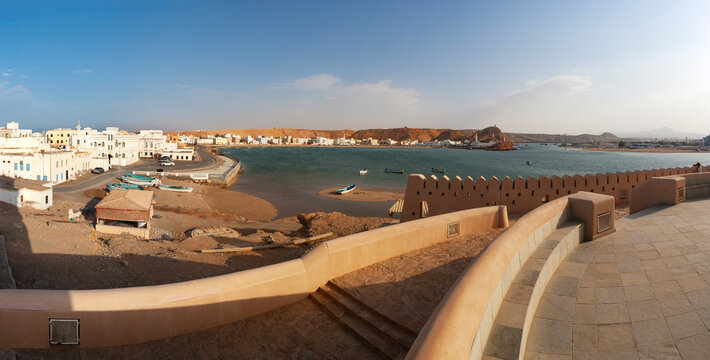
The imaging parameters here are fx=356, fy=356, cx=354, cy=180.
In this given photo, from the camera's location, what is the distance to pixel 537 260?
15.6 feet

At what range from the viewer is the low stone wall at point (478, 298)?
2.77m

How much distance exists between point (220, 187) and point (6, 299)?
1451 inches

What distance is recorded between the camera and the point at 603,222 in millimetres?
6316

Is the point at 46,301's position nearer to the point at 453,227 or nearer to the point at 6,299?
the point at 6,299

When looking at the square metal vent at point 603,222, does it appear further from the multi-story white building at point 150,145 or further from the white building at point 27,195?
the multi-story white building at point 150,145

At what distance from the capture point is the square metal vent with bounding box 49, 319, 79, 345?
4.33m

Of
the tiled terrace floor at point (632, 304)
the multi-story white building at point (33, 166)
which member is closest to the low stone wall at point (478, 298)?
the tiled terrace floor at point (632, 304)

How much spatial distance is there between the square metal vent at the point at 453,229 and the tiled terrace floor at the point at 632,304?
2.70 metres


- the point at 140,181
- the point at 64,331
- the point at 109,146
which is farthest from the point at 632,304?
the point at 109,146

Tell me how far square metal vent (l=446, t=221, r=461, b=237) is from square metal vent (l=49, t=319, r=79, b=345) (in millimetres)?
6648

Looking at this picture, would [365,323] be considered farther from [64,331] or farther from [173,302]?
[64,331]

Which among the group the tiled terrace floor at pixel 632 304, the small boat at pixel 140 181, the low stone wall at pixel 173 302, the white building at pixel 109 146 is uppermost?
the white building at pixel 109 146

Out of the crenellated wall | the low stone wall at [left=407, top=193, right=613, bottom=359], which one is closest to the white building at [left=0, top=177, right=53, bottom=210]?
the crenellated wall

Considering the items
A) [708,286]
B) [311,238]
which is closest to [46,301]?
[708,286]
